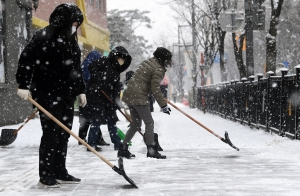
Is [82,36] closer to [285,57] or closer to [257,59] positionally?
[285,57]

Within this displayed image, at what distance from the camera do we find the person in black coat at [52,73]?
516 cm

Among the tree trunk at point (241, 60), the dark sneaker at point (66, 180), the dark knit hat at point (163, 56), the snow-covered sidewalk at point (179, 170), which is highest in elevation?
the tree trunk at point (241, 60)

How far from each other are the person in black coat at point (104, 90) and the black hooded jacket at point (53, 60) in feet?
8.73

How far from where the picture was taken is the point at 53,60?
17.2 feet

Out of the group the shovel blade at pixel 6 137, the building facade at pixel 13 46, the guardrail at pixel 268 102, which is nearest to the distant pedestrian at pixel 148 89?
the shovel blade at pixel 6 137

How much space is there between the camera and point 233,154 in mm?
8016

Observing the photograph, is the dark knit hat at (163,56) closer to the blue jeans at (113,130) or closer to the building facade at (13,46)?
the blue jeans at (113,130)

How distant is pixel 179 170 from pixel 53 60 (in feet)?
6.99

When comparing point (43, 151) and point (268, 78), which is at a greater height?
point (268, 78)

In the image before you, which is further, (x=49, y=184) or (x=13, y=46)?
(x=13, y=46)

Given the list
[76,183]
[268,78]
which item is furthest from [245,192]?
[268,78]

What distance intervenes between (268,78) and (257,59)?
162ft

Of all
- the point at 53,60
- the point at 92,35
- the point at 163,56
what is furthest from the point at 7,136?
the point at 92,35

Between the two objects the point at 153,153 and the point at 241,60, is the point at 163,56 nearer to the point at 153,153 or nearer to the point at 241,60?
the point at 153,153
